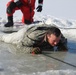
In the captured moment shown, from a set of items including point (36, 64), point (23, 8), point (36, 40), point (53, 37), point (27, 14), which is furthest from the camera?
point (27, 14)

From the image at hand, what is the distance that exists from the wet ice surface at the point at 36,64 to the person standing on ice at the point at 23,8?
139 inches

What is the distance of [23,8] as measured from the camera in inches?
359

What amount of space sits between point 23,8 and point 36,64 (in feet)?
16.3

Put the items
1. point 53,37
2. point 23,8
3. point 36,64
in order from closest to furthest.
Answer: point 36,64, point 53,37, point 23,8

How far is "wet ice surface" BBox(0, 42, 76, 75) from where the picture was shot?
3.81 m

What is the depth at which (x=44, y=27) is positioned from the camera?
5.42 metres

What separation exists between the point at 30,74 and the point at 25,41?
59.9 inches

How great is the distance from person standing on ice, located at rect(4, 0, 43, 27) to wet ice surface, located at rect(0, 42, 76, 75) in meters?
3.52

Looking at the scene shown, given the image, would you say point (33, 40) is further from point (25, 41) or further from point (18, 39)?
point (18, 39)

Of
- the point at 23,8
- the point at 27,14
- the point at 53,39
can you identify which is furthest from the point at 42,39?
the point at 27,14

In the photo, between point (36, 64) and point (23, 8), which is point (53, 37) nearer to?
point (36, 64)

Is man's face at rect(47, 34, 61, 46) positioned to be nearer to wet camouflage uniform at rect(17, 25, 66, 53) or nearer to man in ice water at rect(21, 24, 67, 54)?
man in ice water at rect(21, 24, 67, 54)

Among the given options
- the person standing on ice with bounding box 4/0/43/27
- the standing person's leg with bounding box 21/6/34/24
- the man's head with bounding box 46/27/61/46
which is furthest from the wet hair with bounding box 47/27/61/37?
the standing person's leg with bounding box 21/6/34/24

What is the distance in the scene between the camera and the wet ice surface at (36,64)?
3.81 metres
